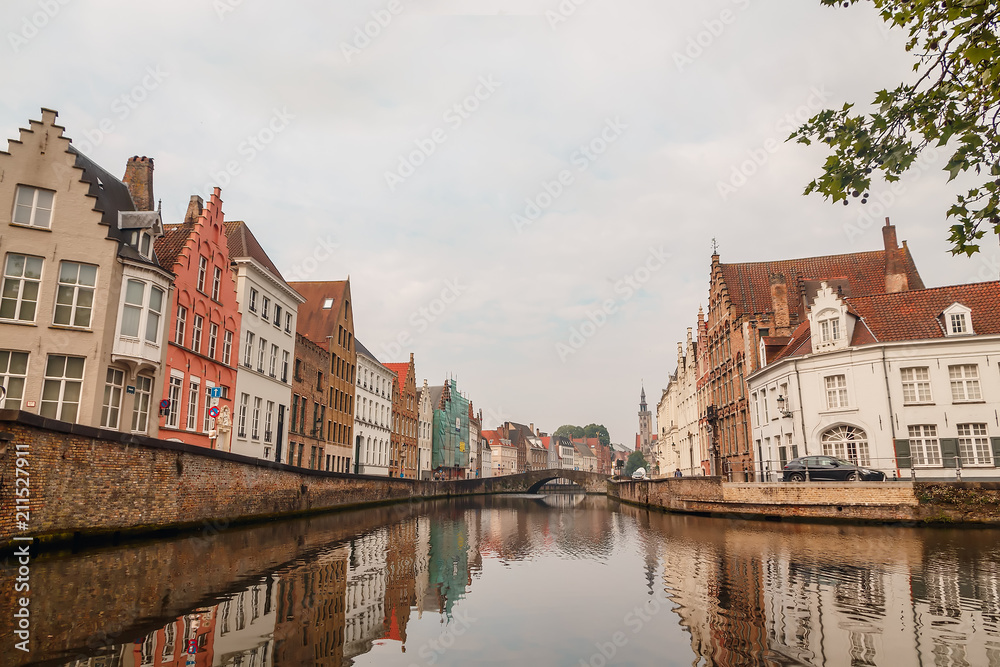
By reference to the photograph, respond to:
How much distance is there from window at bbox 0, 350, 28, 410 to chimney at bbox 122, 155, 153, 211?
11.1 metres

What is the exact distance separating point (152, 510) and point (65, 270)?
365 inches

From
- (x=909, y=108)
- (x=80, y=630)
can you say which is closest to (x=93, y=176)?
(x=80, y=630)

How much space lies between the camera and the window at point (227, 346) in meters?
32.1

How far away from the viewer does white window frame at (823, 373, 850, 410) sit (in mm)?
32688

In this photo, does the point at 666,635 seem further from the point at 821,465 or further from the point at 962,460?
the point at 962,460

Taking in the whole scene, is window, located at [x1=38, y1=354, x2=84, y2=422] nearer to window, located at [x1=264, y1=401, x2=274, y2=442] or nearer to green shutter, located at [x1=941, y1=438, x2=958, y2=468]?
window, located at [x1=264, y1=401, x2=274, y2=442]

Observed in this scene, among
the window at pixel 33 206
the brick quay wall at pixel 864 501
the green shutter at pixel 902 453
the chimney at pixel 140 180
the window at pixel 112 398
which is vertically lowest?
the brick quay wall at pixel 864 501

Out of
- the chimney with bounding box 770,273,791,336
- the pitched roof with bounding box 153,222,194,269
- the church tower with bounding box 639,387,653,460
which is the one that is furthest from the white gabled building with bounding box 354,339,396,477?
the church tower with bounding box 639,387,653,460

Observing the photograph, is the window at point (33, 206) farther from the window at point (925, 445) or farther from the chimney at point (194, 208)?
the window at point (925, 445)

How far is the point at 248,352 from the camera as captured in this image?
35.3 meters

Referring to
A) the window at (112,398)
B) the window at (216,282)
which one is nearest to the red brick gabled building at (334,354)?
the window at (216,282)

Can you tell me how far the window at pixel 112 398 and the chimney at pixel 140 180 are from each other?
10398 millimetres

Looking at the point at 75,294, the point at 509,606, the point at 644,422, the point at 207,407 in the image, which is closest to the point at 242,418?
Result: the point at 207,407

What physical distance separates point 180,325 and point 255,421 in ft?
32.9
